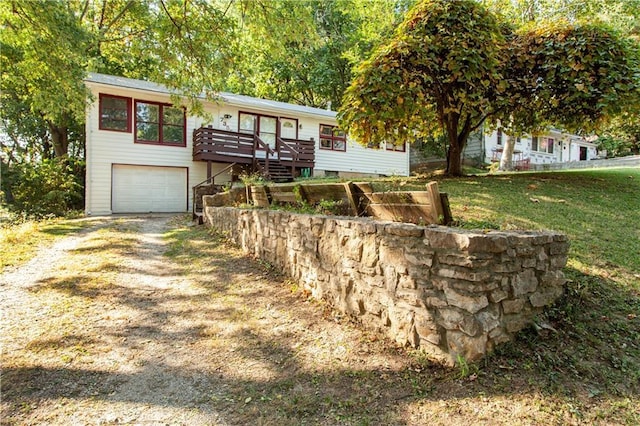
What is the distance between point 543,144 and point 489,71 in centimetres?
2704

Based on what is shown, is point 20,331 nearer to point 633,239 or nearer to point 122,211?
point 633,239

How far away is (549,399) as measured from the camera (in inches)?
93.2

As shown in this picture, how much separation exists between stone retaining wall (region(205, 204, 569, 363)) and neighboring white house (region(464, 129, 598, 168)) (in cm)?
2050

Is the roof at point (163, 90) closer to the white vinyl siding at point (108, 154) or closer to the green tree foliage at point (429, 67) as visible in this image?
the white vinyl siding at point (108, 154)

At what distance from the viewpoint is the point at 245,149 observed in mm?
15031

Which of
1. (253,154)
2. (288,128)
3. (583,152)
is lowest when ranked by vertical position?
(253,154)

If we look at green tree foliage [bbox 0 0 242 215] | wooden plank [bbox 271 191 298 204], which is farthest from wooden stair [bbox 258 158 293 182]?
wooden plank [bbox 271 191 298 204]

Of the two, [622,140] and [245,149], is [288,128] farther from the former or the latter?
[622,140]

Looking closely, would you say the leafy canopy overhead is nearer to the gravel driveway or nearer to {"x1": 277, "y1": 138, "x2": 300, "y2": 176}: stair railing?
the gravel driveway

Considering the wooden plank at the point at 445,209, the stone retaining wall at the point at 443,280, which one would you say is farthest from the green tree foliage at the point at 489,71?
the stone retaining wall at the point at 443,280

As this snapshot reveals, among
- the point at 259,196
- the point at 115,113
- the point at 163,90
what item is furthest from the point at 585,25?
the point at 115,113

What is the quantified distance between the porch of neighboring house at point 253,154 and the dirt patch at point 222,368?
27.4 feet

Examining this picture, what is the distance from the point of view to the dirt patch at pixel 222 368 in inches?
94.4

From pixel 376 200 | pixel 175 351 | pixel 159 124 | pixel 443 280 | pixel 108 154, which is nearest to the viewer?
pixel 443 280
